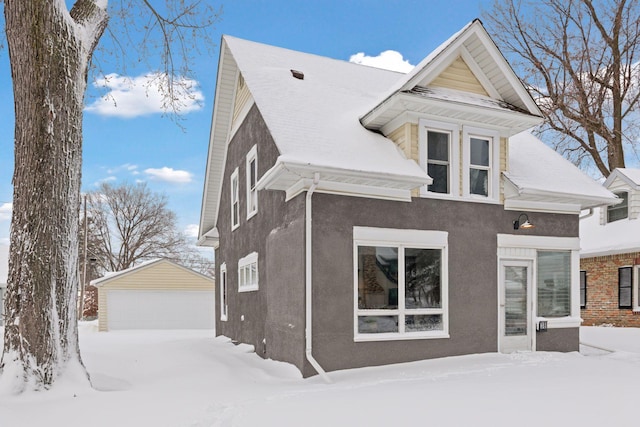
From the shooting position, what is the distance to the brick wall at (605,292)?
16.0 meters

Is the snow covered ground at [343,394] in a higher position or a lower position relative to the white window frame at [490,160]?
lower

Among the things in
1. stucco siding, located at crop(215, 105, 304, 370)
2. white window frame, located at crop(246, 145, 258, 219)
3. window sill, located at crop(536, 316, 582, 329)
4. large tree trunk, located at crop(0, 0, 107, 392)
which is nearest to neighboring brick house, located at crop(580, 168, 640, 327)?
window sill, located at crop(536, 316, 582, 329)

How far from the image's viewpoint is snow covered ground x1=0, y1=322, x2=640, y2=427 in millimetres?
5281

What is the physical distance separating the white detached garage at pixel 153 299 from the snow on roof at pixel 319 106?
1452 cm

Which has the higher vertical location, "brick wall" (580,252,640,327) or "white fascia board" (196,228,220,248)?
"white fascia board" (196,228,220,248)

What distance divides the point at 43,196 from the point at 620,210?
58.2ft

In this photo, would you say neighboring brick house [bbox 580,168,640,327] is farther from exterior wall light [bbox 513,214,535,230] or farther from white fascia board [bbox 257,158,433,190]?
white fascia board [bbox 257,158,433,190]

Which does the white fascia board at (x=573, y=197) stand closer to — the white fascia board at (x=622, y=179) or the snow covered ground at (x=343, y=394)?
the snow covered ground at (x=343, y=394)

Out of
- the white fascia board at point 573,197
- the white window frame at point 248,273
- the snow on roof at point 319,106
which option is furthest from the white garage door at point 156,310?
the white fascia board at point 573,197

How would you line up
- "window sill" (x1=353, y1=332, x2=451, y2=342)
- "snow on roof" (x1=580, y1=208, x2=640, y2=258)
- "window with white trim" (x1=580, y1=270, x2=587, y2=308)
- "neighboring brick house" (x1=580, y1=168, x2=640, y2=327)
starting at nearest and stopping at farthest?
"window sill" (x1=353, y1=332, x2=451, y2=342), "snow on roof" (x1=580, y1=208, x2=640, y2=258), "neighboring brick house" (x1=580, y1=168, x2=640, y2=327), "window with white trim" (x1=580, y1=270, x2=587, y2=308)

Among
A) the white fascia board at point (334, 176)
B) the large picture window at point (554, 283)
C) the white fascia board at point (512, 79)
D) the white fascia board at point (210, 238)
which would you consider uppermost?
the white fascia board at point (512, 79)

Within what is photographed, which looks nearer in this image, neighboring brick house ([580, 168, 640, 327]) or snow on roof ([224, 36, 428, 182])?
snow on roof ([224, 36, 428, 182])

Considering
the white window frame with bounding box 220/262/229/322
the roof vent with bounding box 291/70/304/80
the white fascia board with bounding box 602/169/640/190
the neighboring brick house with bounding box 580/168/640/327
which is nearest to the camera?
the roof vent with bounding box 291/70/304/80

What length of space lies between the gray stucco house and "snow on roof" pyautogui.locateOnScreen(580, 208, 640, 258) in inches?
249
